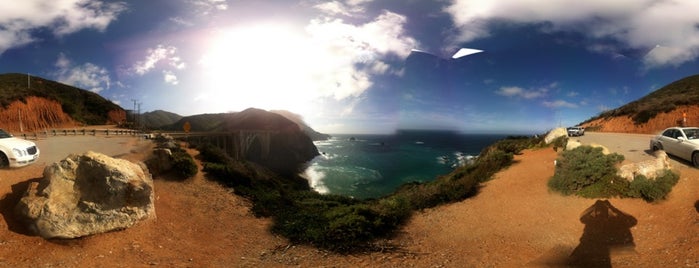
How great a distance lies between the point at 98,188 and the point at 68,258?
2.35 metres

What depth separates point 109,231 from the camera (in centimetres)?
990

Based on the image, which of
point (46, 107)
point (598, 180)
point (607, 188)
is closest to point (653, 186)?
point (607, 188)

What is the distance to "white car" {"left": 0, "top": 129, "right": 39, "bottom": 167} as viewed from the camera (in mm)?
11133

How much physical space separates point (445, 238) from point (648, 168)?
25.3 feet

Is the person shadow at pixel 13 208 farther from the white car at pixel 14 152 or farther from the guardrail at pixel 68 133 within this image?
the guardrail at pixel 68 133

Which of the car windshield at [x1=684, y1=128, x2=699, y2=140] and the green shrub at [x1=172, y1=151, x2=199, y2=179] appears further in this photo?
the green shrub at [x1=172, y1=151, x2=199, y2=179]

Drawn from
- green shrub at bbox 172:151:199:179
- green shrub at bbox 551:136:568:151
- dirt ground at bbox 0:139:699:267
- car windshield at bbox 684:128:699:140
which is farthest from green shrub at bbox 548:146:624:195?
green shrub at bbox 172:151:199:179

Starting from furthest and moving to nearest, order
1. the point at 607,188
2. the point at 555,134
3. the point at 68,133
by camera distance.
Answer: the point at 68,133 < the point at 555,134 < the point at 607,188

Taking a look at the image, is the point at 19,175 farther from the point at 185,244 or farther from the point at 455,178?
the point at 455,178

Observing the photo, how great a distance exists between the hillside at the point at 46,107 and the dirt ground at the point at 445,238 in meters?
42.4

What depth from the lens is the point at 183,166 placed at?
58.1 ft

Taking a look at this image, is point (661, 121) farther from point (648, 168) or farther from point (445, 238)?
point (445, 238)

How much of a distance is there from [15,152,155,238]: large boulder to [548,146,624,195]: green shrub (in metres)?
15.7

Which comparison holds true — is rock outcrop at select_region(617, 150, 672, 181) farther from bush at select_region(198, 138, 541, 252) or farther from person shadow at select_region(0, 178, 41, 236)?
person shadow at select_region(0, 178, 41, 236)
